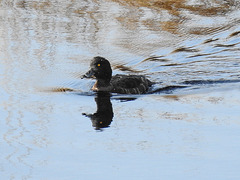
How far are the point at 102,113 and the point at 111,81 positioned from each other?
2.32 meters

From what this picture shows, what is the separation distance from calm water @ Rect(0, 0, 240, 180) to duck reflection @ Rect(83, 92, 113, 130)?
2cm

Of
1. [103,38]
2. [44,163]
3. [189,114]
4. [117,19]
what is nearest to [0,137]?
[44,163]

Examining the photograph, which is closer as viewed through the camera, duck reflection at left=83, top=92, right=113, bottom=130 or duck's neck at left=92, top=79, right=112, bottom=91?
duck reflection at left=83, top=92, right=113, bottom=130

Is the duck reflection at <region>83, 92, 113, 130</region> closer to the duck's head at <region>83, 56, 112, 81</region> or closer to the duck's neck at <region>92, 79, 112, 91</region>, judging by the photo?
the duck's neck at <region>92, 79, 112, 91</region>

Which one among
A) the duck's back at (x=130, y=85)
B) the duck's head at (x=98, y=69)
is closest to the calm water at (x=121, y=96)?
the duck's back at (x=130, y=85)

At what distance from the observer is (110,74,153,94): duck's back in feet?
42.1

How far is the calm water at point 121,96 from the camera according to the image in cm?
803

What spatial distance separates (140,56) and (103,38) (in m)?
1.58

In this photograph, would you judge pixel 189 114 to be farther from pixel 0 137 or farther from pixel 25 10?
pixel 25 10

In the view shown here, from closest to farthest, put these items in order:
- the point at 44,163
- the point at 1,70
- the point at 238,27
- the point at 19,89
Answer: the point at 44,163, the point at 19,89, the point at 1,70, the point at 238,27

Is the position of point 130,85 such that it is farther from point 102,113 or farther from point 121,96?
point 102,113

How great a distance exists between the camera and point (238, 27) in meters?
17.8

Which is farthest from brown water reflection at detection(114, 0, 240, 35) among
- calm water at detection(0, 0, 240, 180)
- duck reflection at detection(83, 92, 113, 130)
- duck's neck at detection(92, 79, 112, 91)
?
duck reflection at detection(83, 92, 113, 130)

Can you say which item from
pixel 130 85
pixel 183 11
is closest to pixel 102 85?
pixel 130 85
